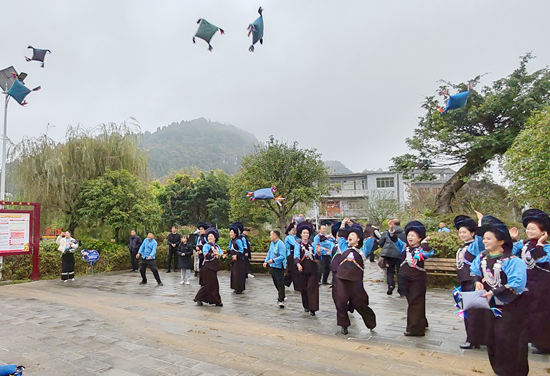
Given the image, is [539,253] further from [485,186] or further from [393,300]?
[485,186]

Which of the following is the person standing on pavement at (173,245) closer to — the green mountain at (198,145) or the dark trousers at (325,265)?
the dark trousers at (325,265)

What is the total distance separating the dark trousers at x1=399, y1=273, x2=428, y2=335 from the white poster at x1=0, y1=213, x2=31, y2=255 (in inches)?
475

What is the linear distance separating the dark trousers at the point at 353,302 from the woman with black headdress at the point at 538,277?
209 cm

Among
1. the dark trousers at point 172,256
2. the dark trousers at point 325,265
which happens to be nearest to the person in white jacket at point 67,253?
the dark trousers at point 172,256

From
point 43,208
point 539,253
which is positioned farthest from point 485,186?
point 43,208

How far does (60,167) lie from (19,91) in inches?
132

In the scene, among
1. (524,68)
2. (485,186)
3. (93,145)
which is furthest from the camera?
(485,186)

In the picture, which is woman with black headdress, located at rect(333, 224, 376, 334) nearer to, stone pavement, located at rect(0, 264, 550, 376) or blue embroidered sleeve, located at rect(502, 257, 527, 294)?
stone pavement, located at rect(0, 264, 550, 376)

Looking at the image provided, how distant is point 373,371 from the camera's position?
4109 millimetres

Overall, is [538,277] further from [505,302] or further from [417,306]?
[417,306]

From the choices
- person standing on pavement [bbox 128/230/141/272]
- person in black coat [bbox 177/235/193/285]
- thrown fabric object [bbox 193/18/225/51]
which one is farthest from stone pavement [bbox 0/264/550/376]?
thrown fabric object [bbox 193/18/225/51]

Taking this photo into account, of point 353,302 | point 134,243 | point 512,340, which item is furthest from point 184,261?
point 512,340

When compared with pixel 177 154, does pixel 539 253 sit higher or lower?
lower

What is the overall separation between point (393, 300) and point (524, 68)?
15.5 meters
